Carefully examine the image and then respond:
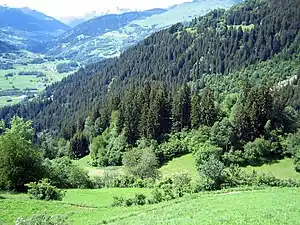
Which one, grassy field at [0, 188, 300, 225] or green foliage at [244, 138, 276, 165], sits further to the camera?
green foliage at [244, 138, 276, 165]

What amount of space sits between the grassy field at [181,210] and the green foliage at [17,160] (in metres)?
11.5

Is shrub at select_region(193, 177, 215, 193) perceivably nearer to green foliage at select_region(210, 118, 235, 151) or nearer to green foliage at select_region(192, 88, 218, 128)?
green foliage at select_region(210, 118, 235, 151)

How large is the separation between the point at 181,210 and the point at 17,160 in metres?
35.6

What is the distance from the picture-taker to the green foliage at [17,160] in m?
64.6

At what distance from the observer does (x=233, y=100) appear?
115875 mm

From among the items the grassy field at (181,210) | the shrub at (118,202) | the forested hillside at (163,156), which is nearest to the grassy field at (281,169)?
the forested hillside at (163,156)

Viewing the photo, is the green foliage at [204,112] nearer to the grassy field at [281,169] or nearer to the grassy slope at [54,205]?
the grassy field at [281,169]

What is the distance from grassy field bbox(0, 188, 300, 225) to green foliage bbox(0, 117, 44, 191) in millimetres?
11527

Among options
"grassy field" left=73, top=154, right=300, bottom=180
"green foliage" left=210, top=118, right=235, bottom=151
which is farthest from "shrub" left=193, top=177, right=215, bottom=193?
"green foliage" left=210, top=118, right=235, bottom=151

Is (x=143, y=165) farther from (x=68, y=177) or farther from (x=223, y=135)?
(x=223, y=135)

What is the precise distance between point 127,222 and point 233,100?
82148mm

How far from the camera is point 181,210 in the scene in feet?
137

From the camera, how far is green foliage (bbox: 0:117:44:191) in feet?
212

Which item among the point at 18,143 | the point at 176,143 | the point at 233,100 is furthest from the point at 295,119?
the point at 18,143
